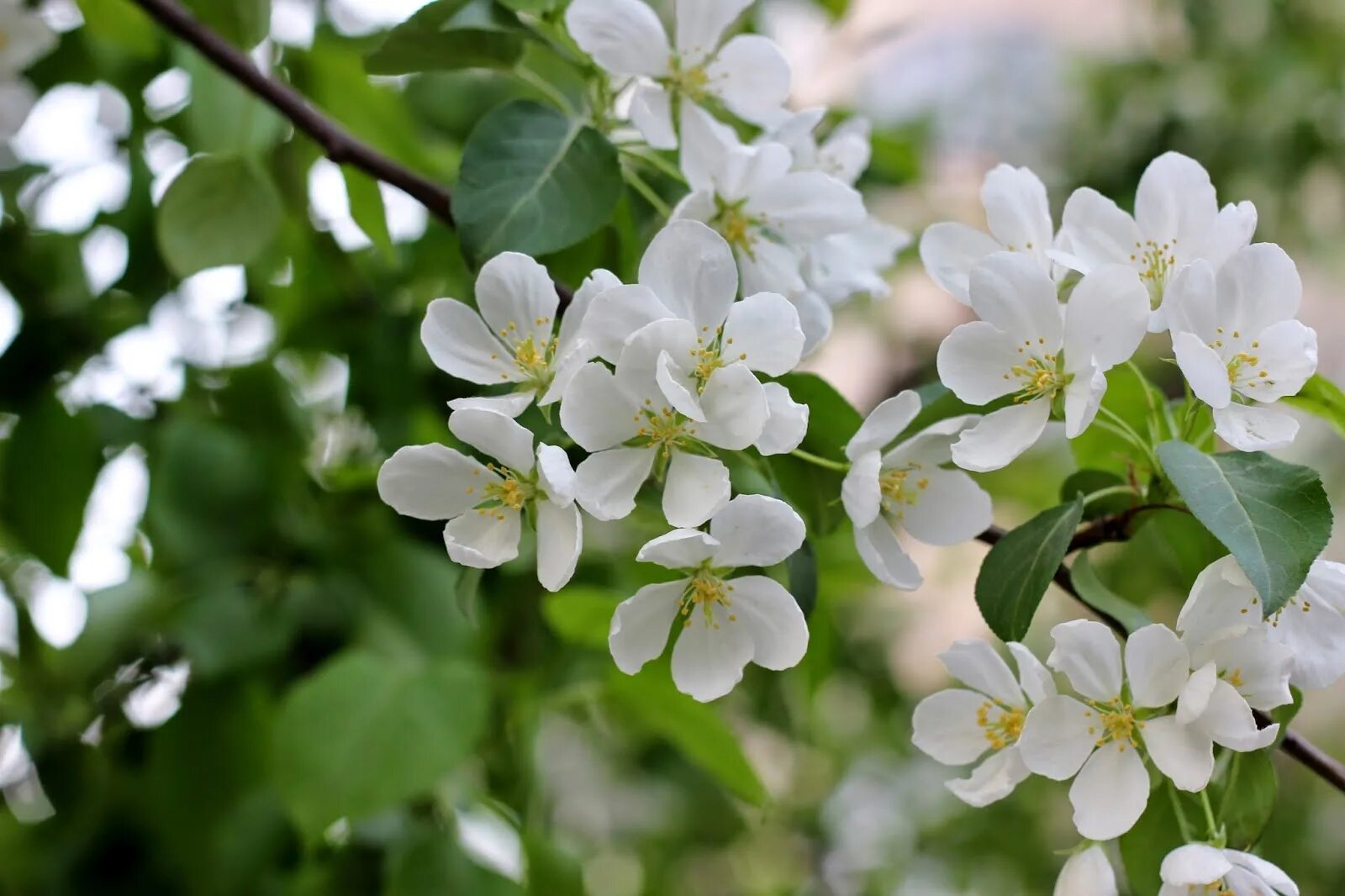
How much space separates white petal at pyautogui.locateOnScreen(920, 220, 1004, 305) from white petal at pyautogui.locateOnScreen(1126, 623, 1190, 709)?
0.18m

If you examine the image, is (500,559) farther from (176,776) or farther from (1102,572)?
(1102,572)

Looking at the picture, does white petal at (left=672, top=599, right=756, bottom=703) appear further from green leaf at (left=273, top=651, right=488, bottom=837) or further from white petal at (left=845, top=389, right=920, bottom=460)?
green leaf at (left=273, top=651, right=488, bottom=837)

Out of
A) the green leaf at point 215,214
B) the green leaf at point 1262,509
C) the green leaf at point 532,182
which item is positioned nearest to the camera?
the green leaf at point 1262,509

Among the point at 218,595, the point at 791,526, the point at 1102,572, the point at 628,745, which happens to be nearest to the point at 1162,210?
the point at 791,526

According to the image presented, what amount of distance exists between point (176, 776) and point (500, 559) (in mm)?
562

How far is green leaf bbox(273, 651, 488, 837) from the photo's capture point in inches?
29.6

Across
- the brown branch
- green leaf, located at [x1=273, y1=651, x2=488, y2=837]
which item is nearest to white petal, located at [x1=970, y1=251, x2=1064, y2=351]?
the brown branch

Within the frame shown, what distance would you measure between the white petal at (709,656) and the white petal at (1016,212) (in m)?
0.22

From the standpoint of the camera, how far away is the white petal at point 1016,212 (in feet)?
1.85

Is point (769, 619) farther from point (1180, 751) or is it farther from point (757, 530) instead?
point (1180, 751)

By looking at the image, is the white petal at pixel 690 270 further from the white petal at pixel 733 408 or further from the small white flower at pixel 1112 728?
the small white flower at pixel 1112 728

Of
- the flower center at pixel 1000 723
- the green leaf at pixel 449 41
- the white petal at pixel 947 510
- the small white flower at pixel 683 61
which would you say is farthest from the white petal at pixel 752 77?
the flower center at pixel 1000 723

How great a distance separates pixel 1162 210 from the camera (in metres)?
0.54

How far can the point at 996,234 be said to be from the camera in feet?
1.86
